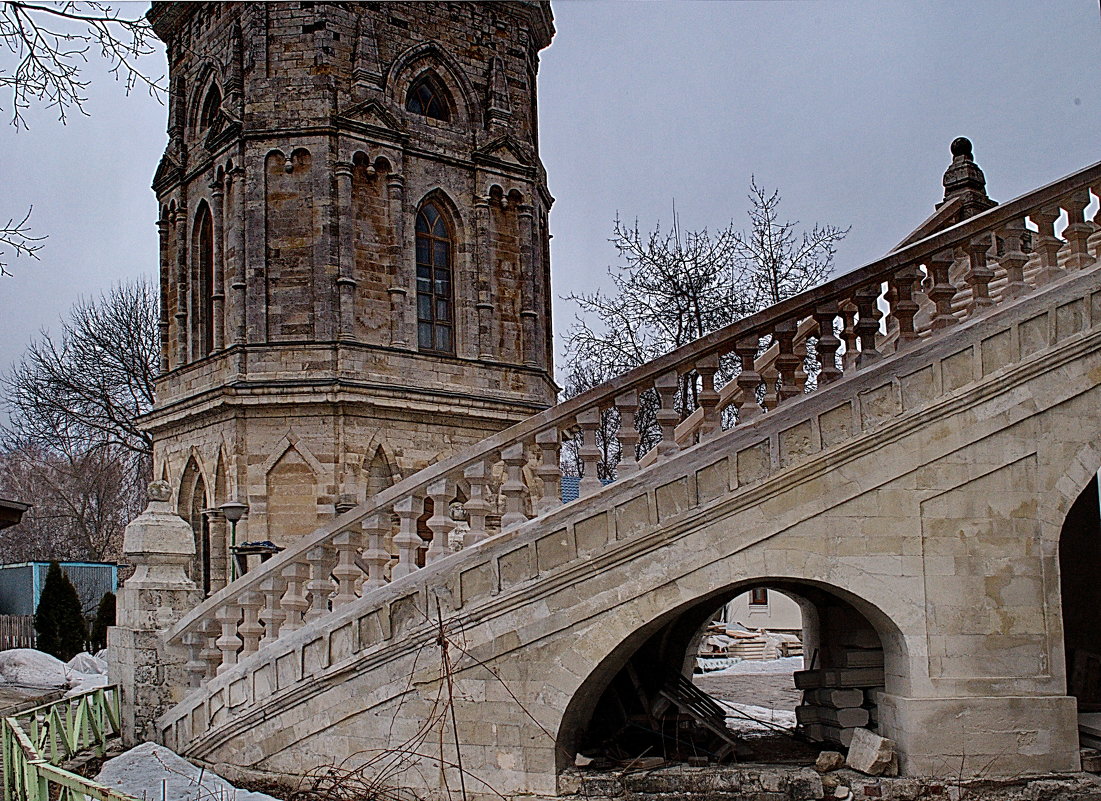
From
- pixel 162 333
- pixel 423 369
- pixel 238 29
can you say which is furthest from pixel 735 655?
pixel 238 29

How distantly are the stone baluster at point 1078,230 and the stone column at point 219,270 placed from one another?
14339mm

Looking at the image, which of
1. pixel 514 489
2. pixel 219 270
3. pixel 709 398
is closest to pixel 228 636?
pixel 514 489

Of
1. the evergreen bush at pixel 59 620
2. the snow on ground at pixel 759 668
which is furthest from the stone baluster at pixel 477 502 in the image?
the evergreen bush at pixel 59 620

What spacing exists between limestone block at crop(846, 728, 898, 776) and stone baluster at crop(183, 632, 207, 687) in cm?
516

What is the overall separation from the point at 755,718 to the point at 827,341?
4813 millimetres

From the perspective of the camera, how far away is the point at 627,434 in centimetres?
743

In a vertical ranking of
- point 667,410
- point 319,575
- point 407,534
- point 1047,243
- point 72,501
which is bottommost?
point 319,575

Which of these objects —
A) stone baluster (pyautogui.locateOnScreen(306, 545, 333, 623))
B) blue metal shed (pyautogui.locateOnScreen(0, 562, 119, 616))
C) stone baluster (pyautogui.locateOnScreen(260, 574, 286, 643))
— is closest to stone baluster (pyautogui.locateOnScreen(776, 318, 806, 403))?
stone baluster (pyautogui.locateOnScreen(306, 545, 333, 623))

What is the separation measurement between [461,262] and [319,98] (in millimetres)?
3720

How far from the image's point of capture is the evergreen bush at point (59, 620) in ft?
82.3

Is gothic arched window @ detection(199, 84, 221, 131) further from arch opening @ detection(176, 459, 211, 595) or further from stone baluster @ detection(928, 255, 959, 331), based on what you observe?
stone baluster @ detection(928, 255, 959, 331)

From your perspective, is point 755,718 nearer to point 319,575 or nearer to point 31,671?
point 319,575

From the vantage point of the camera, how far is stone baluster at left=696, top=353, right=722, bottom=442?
7.52 m

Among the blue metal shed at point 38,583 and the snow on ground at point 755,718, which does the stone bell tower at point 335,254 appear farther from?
the blue metal shed at point 38,583
